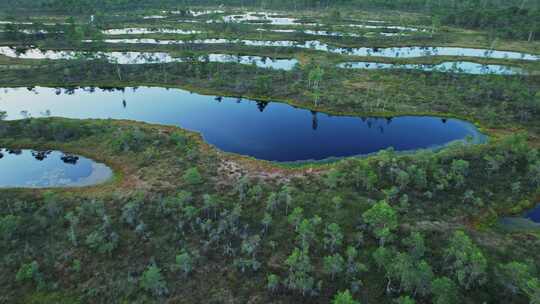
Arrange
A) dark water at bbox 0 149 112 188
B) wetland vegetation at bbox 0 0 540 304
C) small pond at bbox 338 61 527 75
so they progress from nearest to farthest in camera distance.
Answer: wetland vegetation at bbox 0 0 540 304 → dark water at bbox 0 149 112 188 → small pond at bbox 338 61 527 75

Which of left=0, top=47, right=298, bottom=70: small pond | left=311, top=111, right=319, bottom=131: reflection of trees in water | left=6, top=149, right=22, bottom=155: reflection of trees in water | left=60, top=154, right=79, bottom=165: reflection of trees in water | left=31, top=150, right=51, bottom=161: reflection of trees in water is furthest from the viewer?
left=0, top=47, right=298, bottom=70: small pond

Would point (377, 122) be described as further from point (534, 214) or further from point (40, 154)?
point (40, 154)

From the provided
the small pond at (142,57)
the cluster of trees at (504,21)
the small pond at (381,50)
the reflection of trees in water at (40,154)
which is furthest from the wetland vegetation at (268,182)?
the cluster of trees at (504,21)

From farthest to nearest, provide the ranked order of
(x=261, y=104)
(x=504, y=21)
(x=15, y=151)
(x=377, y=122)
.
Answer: (x=504, y=21) < (x=261, y=104) < (x=377, y=122) < (x=15, y=151)

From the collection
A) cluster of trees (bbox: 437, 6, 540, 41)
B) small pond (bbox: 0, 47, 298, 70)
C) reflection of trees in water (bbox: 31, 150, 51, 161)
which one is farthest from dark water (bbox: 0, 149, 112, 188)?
cluster of trees (bbox: 437, 6, 540, 41)

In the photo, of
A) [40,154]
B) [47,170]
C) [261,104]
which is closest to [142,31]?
[261,104]

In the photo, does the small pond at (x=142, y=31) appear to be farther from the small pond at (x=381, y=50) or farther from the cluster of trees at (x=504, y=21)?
the cluster of trees at (x=504, y=21)

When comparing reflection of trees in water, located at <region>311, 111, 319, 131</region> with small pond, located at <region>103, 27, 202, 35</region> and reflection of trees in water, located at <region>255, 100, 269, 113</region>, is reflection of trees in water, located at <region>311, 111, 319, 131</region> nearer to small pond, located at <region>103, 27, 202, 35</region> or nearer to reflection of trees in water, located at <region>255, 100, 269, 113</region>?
reflection of trees in water, located at <region>255, 100, 269, 113</region>
